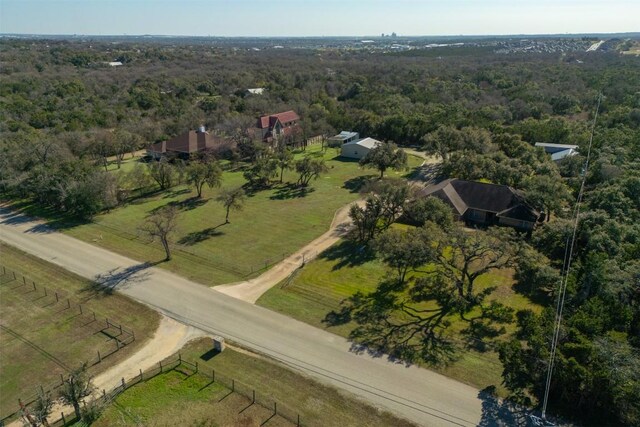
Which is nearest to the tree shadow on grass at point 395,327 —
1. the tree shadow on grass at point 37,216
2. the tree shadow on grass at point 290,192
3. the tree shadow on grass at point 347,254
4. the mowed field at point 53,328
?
the tree shadow on grass at point 347,254

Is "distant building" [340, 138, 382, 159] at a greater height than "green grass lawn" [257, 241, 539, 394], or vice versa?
"distant building" [340, 138, 382, 159]

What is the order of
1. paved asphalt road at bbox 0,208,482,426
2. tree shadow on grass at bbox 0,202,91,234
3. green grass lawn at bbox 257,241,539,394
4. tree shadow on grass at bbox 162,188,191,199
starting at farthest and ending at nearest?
tree shadow on grass at bbox 162,188,191,199
tree shadow on grass at bbox 0,202,91,234
green grass lawn at bbox 257,241,539,394
paved asphalt road at bbox 0,208,482,426

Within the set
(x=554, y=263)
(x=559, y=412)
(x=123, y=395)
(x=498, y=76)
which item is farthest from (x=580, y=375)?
(x=498, y=76)

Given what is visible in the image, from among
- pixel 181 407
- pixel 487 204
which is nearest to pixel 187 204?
pixel 181 407

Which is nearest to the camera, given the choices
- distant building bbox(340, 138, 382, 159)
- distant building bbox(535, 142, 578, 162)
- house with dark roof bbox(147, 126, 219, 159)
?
distant building bbox(535, 142, 578, 162)

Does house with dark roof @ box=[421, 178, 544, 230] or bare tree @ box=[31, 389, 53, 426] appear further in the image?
house with dark roof @ box=[421, 178, 544, 230]

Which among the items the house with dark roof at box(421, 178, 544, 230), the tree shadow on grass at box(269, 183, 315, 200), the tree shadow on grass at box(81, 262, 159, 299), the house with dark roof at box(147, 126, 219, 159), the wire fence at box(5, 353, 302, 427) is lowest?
the wire fence at box(5, 353, 302, 427)

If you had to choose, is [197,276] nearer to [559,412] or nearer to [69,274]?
[69,274]

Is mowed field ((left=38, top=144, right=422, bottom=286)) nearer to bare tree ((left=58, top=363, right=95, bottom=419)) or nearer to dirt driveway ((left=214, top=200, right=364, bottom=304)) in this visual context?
dirt driveway ((left=214, top=200, right=364, bottom=304))

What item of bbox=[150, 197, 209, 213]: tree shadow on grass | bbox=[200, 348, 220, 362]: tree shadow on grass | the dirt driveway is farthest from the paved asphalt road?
bbox=[150, 197, 209, 213]: tree shadow on grass
